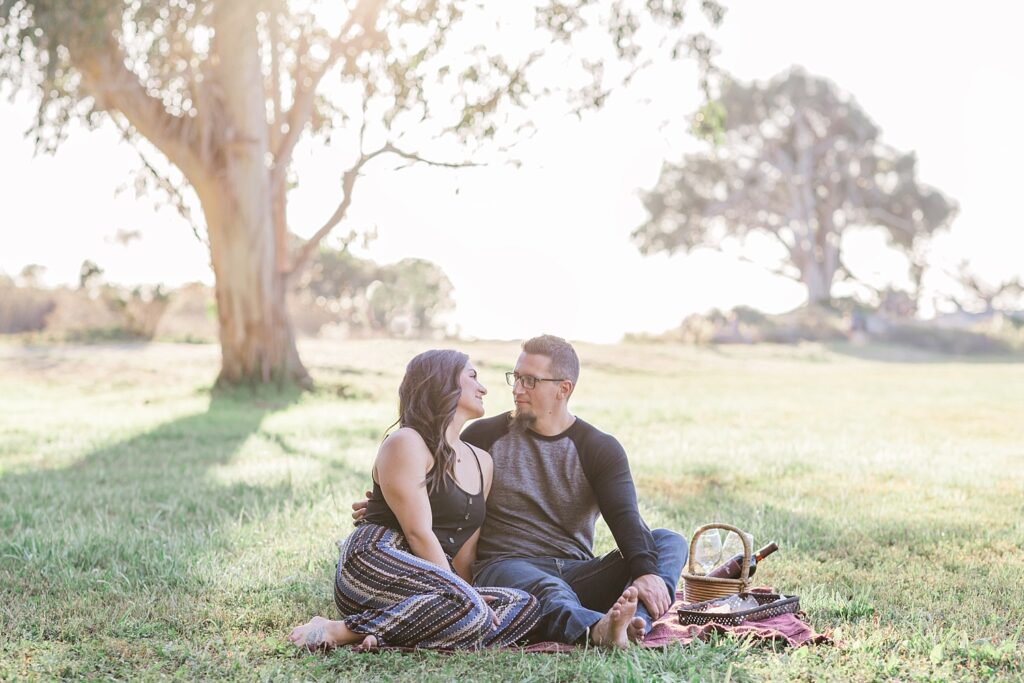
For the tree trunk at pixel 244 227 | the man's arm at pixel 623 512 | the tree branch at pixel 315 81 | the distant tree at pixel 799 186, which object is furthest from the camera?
the distant tree at pixel 799 186

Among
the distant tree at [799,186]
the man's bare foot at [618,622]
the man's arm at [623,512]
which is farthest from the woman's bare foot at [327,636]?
the distant tree at [799,186]

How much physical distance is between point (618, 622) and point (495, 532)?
909mm

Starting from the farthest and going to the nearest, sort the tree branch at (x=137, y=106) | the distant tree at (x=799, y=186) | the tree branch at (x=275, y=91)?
1. the distant tree at (x=799, y=186)
2. the tree branch at (x=275, y=91)
3. the tree branch at (x=137, y=106)

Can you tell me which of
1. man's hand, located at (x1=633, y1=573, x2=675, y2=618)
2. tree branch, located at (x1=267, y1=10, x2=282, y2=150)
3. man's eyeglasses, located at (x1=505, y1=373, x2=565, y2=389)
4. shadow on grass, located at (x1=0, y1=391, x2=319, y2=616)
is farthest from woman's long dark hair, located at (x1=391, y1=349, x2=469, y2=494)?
tree branch, located at (x1=267, y1=10, x2=282, y2=150)

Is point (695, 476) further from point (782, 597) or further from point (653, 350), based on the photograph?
point (653, 350)

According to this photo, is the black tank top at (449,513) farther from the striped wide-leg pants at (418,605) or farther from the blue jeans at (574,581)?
the blue jeans at (574,581)

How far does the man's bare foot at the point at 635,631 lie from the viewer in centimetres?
415

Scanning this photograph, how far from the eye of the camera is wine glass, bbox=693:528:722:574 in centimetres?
514

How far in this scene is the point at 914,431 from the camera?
13.1 meters

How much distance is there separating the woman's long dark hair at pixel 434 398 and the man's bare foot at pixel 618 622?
865 mm

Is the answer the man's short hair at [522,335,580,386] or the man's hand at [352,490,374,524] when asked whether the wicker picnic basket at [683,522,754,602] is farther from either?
the man's hand at [352,490,374,524]

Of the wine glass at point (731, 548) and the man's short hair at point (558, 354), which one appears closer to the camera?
the man's short hair at point (558, 354)

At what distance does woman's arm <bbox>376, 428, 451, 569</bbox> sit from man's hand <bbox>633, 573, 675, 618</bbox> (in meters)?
0.81

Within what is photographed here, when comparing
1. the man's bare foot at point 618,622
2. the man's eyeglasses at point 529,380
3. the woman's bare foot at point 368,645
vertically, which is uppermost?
the man's eyeglasses at point 529,380
